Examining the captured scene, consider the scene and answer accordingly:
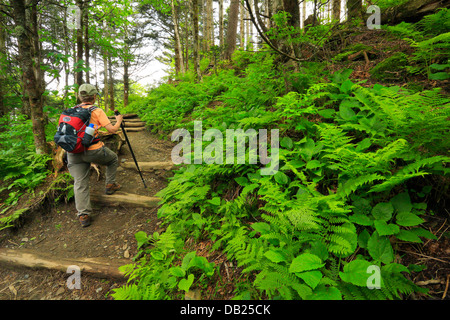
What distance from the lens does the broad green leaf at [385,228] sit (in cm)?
152

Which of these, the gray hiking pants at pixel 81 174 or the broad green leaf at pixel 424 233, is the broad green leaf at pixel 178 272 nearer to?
the broad green leaf at pixel 424 233

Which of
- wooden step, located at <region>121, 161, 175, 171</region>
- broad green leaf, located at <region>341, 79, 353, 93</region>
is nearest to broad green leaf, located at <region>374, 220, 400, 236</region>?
broad green leaf, located at <region>341, 79, 353, 93</region>

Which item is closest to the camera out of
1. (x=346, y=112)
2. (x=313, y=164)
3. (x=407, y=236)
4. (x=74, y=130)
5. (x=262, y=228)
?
(x=407, y=236)

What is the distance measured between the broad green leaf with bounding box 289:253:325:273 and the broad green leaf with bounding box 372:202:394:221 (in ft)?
2.35

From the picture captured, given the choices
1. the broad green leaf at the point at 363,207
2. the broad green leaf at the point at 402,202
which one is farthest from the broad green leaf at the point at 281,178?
the broad green leaf at the point at 402,202

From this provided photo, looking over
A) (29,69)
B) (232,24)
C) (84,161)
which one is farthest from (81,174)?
(232,24)

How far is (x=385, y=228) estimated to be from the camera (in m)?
1.56

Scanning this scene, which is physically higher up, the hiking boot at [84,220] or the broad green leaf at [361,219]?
the broad green leaf at [361,219]

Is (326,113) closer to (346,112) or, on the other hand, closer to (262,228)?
(346,112)

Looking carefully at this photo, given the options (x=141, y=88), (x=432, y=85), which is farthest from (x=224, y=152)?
(x=141, y=88)

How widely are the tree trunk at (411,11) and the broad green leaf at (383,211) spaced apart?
15.1 feet

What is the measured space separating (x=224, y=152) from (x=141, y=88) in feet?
85.4

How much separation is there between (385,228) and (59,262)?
415 cm

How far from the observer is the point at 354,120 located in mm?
2504
